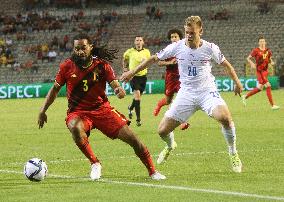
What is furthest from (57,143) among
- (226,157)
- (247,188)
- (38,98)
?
(38,98)

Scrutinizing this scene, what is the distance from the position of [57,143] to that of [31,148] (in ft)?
3.78

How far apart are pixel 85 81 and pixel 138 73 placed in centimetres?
1272

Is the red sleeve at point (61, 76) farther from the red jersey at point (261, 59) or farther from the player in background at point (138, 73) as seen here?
the red jersey at point (261, 59)

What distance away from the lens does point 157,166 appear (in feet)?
42.7

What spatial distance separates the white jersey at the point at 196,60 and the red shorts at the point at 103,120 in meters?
1.23

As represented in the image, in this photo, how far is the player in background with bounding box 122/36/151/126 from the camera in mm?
23281

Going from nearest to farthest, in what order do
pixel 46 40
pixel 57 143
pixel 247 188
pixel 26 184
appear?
pixel 247 188 → pixel 26 184 → pixel 57 143 → pixel 46 40

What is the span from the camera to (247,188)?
10.2 metres

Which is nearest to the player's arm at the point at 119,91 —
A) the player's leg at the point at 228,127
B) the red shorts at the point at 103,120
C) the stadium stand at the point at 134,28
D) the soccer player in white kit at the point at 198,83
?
the red shorts at the point at 103,120

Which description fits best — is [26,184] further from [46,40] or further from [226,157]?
[46,40]

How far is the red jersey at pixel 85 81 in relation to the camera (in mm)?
11500

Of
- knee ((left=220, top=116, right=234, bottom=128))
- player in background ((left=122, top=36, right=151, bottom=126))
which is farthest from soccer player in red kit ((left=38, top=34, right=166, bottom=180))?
player in background ((left=122, top=36, right=151, bottom=126))

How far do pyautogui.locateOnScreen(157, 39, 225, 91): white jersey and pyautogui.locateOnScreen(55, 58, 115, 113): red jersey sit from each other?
1.00 m

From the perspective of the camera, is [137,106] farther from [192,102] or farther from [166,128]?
[192,102]
